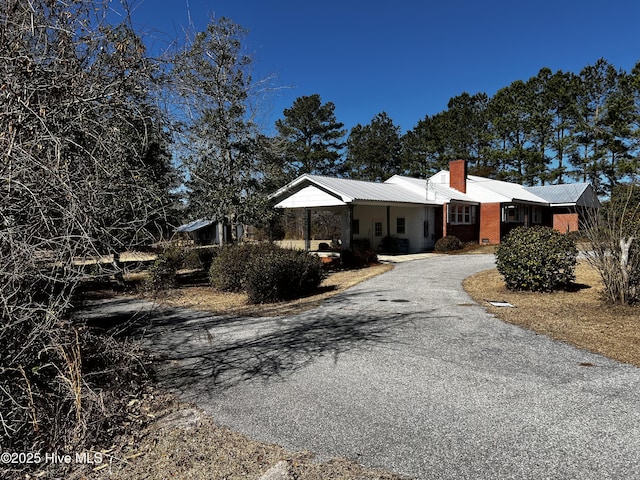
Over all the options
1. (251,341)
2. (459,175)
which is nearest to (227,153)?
(251,341)

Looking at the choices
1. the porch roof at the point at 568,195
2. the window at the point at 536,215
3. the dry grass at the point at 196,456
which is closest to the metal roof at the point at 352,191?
the window at the point at 536,215

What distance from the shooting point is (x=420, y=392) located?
4.46 metres

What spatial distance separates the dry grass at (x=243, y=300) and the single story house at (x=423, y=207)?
6.03m

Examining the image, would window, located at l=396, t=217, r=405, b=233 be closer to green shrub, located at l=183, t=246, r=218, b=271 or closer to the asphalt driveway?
green shrub, located at l=183, t=246, r=218, b=271

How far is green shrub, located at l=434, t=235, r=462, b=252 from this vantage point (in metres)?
23.6

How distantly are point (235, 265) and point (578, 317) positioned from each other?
8590 millimetres

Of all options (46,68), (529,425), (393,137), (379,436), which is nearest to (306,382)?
(379,436)

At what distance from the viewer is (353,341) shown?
6.49 m

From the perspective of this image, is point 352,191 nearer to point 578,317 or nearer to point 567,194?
point 578,317

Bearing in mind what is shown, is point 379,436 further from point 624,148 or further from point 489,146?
point 489,146

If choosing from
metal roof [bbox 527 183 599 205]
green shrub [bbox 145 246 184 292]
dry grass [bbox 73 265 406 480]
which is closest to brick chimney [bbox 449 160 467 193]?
metal roof [bbox 527 183 599 205]

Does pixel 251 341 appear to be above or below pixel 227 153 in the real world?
below

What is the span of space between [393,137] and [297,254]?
132 ft

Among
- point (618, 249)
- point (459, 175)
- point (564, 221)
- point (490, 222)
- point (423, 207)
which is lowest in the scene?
point (618, 249)
